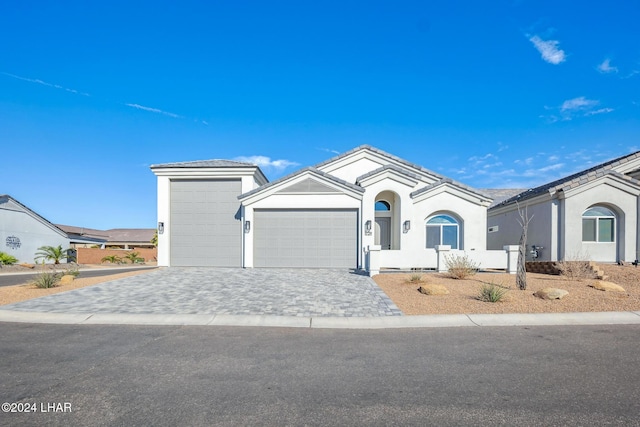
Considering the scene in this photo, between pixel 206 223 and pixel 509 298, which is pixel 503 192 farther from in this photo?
pixel 206 223

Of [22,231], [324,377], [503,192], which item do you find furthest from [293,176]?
[22,231]

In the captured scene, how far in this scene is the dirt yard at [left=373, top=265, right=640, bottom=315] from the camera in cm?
808

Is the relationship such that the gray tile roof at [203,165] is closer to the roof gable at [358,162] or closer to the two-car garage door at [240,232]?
the two-car garage door at [240,232]

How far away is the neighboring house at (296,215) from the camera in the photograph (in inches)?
654

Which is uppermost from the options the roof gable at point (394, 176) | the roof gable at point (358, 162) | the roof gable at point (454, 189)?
the roof gable at point (358, 162)

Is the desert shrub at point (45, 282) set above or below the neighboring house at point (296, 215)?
below

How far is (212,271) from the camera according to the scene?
15641 millimetres

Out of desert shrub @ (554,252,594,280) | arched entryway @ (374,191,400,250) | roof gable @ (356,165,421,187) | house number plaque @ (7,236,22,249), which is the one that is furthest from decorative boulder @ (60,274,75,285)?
house number plaque @ (7,236,22,249)

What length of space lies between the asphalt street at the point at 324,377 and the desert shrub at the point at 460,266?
5.80m

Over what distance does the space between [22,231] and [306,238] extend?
28258 mm

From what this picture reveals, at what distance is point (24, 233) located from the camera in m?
30.2

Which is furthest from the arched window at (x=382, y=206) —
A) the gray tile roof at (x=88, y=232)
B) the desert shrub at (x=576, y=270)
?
the gray tile roof at (x=88, y=232)

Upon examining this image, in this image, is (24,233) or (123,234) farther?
(123,234)

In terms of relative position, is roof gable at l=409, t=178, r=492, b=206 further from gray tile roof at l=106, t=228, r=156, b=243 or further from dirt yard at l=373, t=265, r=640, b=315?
gray tile roof at l=106, t=228, r=156, b=243
